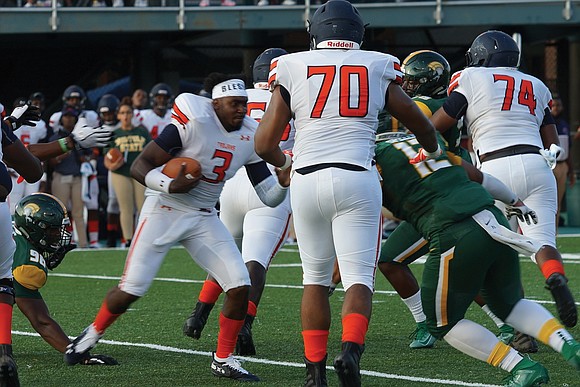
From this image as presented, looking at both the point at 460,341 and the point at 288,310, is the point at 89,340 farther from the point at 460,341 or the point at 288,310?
the point at 288,310

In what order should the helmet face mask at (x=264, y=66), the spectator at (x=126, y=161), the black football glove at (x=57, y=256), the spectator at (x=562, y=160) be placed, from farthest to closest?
Result: the spectator at (x=562, y=160) → the spectator at (x=126, y=161) → the helmet face mask at (x=264, y=66) → the black football glove at (x=57, y=256)

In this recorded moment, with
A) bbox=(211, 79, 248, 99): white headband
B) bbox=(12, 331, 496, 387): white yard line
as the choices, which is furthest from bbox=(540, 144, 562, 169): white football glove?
bbox=(211, 79, 248, 99): white headband

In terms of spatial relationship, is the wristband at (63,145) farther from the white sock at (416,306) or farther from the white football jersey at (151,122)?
the white football jersey at (151,122)

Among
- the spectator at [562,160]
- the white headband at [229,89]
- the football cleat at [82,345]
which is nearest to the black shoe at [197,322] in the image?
the football cleat at [82,345]

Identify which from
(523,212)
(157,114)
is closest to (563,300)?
(523,212)

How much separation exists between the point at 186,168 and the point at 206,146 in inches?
7.5

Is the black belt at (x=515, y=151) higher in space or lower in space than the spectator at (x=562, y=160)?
higher

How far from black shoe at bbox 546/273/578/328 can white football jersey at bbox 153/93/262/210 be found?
1.75 meters

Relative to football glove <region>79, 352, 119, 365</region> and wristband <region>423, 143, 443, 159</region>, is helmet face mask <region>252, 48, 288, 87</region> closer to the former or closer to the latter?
football glove <region>79, 352, 119, 365</region>

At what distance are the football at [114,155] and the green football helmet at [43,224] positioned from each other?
7241 mm

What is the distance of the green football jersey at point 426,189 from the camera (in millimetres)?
5324

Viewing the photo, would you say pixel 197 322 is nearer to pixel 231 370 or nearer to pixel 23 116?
pixel 231 370

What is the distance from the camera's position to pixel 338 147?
520 cm

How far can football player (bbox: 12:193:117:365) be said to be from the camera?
6352 millimetres
